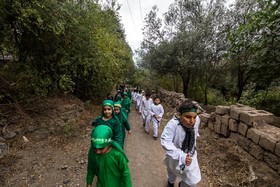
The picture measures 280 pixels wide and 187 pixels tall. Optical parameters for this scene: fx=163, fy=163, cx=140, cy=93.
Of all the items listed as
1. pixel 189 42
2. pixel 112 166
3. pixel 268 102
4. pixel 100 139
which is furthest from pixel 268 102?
pixel 100 139

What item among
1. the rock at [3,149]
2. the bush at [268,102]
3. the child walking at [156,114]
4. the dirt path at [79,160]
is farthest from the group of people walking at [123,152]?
the bush at [268,102]

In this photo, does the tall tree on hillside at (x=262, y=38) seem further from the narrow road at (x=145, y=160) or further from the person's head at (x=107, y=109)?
the narrow road at (x=145, y=160)

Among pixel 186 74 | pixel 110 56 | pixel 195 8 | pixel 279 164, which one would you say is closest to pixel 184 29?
pixel 195 8

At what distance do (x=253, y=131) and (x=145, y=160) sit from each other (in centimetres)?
291

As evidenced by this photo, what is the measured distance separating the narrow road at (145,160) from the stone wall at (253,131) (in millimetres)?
2158

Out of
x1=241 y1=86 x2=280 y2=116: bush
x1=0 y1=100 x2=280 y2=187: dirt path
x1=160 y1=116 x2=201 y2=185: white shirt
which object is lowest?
x1=0 y1=100 x2=280 y2=187: dirt path

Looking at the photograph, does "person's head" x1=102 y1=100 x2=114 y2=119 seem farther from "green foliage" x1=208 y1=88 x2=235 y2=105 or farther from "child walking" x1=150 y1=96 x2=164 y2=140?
"green foliage" x1=208 y1=88 x2=235 y2=105

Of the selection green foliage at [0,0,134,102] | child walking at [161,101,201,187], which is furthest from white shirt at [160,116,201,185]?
green foliage at [0,0,134,102]

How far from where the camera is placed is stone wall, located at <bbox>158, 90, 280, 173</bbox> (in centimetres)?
347

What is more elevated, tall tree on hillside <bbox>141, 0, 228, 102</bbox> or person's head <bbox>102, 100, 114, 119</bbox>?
tall tree on hillside <bbox>141, 0, 228, 102</bbox>

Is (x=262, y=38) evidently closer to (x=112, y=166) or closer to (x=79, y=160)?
(x=112, y=166)

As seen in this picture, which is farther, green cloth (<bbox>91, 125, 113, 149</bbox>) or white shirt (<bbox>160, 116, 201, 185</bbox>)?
white shirt (<bbox>160, 116, 201, 185</bbox>)

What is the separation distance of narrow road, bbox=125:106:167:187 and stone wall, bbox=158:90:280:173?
216cm

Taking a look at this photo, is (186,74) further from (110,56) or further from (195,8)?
(110,56)
